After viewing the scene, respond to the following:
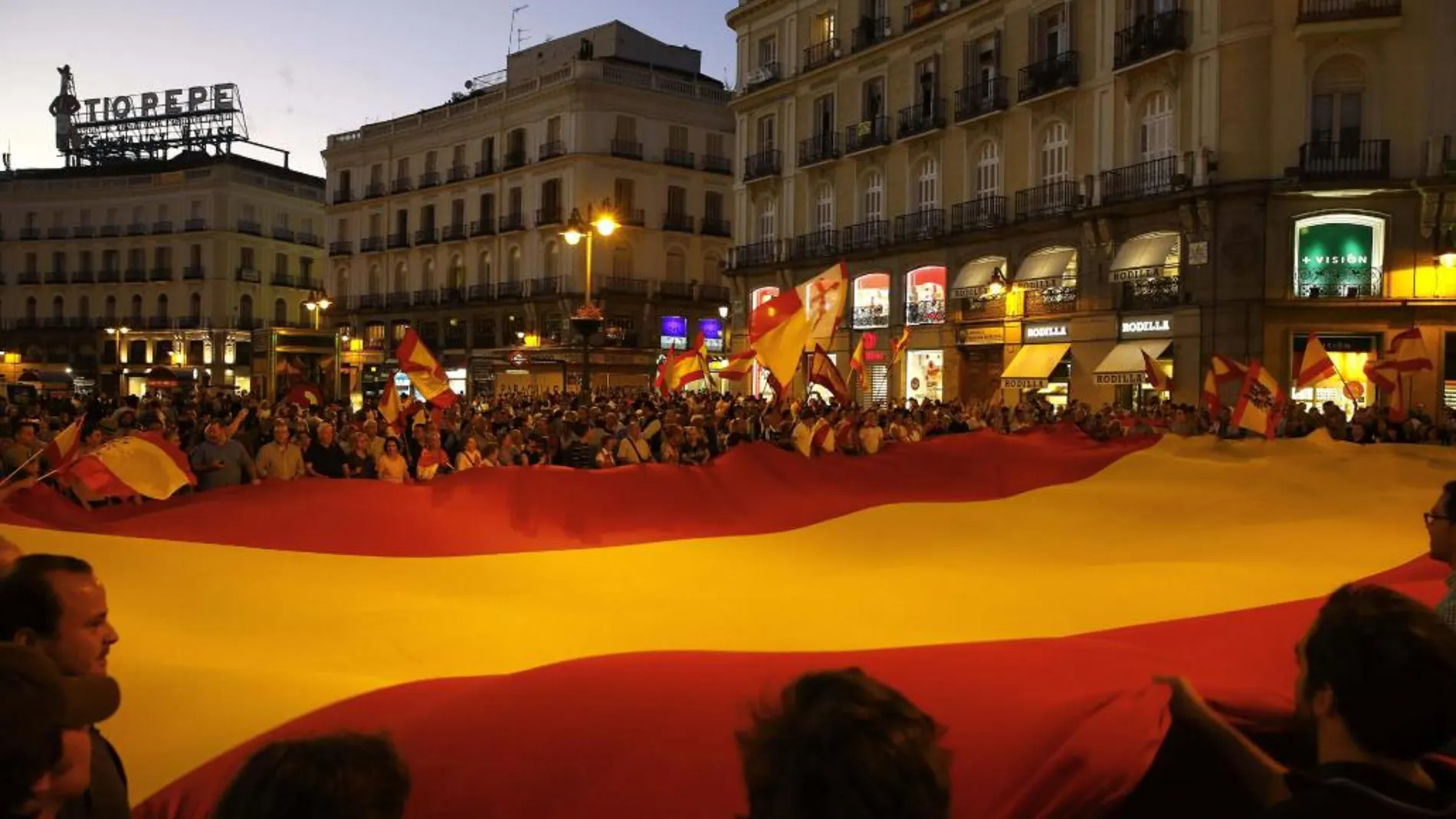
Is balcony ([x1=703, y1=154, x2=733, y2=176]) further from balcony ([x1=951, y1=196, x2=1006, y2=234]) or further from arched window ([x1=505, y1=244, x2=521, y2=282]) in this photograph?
balcony ([x1=951, y1=196, x2=1006, y2=234])

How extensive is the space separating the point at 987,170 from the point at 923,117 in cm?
335

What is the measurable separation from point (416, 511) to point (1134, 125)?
27.8m

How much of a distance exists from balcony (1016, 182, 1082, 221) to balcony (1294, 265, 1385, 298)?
6560 millimetres

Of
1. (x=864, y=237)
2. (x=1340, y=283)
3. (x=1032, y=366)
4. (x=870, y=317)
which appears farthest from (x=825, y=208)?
(x=1340, y=283)

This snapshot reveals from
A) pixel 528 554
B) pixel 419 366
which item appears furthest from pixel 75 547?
pixel 419 366

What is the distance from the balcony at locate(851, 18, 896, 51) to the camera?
39219 mm

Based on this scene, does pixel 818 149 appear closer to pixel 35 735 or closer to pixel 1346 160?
pixel 1346 160

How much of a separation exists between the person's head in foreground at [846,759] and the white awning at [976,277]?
110 ft

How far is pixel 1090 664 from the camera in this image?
3982 mm

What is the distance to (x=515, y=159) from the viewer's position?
2295 inches

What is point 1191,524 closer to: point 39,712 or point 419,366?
point 39,712

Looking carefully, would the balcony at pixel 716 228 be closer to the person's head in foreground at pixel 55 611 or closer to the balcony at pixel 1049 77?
the balcony at pixel 1049 77

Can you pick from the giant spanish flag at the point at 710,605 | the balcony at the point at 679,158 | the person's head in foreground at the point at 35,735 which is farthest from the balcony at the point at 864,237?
the person's head in foreground at the point at 35,735

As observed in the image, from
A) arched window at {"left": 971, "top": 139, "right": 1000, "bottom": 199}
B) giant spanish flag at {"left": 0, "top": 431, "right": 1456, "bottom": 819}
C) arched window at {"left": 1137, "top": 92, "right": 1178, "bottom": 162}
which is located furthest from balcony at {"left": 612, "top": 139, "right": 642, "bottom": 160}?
giant spanish flag at {"left": 0, "top": 431, "right": 1456, "bottom": 819}
